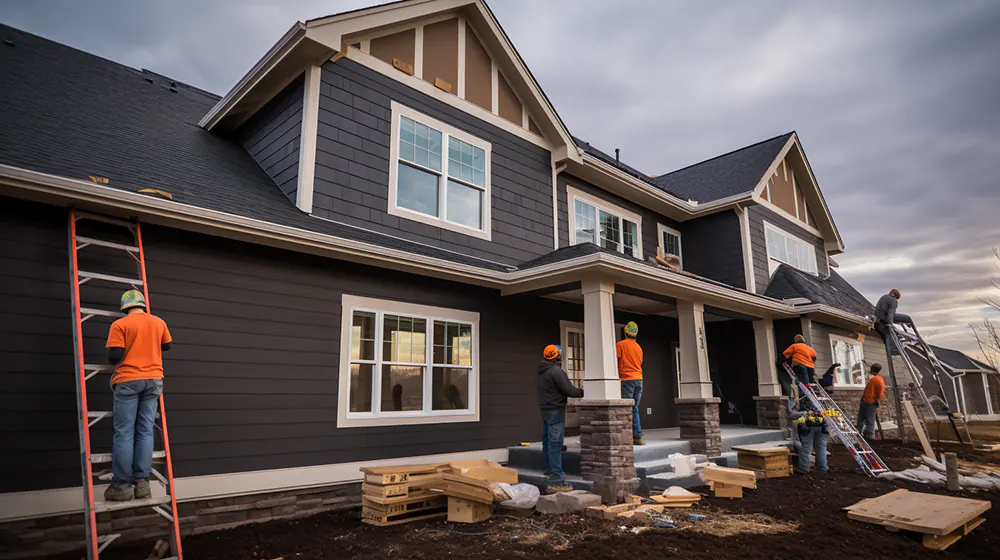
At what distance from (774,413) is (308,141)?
1067 cm

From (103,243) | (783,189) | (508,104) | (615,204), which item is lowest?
(103,243)

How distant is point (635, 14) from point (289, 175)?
10.0m

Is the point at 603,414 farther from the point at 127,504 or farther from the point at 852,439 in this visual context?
the point at 852,439

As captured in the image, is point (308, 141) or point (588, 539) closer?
point (588, 539)

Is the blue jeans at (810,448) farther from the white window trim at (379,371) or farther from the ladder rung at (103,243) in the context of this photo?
the ladder rung at (103,243)

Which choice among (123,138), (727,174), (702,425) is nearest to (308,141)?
(123,138)

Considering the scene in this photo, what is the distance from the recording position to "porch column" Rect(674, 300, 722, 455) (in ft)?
29.5

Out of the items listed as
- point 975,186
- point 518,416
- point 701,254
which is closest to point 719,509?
point 518,416

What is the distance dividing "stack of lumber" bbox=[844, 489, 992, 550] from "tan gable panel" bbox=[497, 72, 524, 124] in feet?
25.5

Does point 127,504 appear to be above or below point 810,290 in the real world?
below

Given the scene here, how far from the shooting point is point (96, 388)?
17.0ft

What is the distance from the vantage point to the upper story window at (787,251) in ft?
47.8

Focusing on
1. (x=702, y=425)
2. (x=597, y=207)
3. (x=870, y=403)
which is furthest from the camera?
(x=870, y=403)

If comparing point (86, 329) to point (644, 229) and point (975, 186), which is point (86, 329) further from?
point (975, 186)
